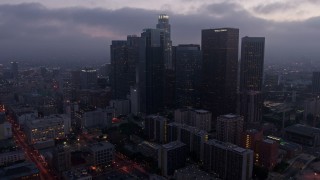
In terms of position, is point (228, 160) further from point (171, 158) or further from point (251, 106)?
point (251, 106)

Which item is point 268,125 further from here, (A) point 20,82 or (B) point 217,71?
(A) point 20,82

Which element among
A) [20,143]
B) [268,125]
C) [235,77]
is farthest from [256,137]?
[20,143]

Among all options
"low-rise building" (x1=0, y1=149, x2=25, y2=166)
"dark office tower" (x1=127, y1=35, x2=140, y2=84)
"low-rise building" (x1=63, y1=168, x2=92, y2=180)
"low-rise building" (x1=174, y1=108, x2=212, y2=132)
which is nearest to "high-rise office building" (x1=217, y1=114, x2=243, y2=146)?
"low-rise building" (x1=174, y1=108, x2=212, y2=132)

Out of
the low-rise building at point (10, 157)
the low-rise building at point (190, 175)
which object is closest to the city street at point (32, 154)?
the low-rise building at point (10, 157)

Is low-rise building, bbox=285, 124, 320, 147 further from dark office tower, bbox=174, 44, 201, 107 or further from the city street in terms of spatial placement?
the city street

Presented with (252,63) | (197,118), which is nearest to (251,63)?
(252,63)
